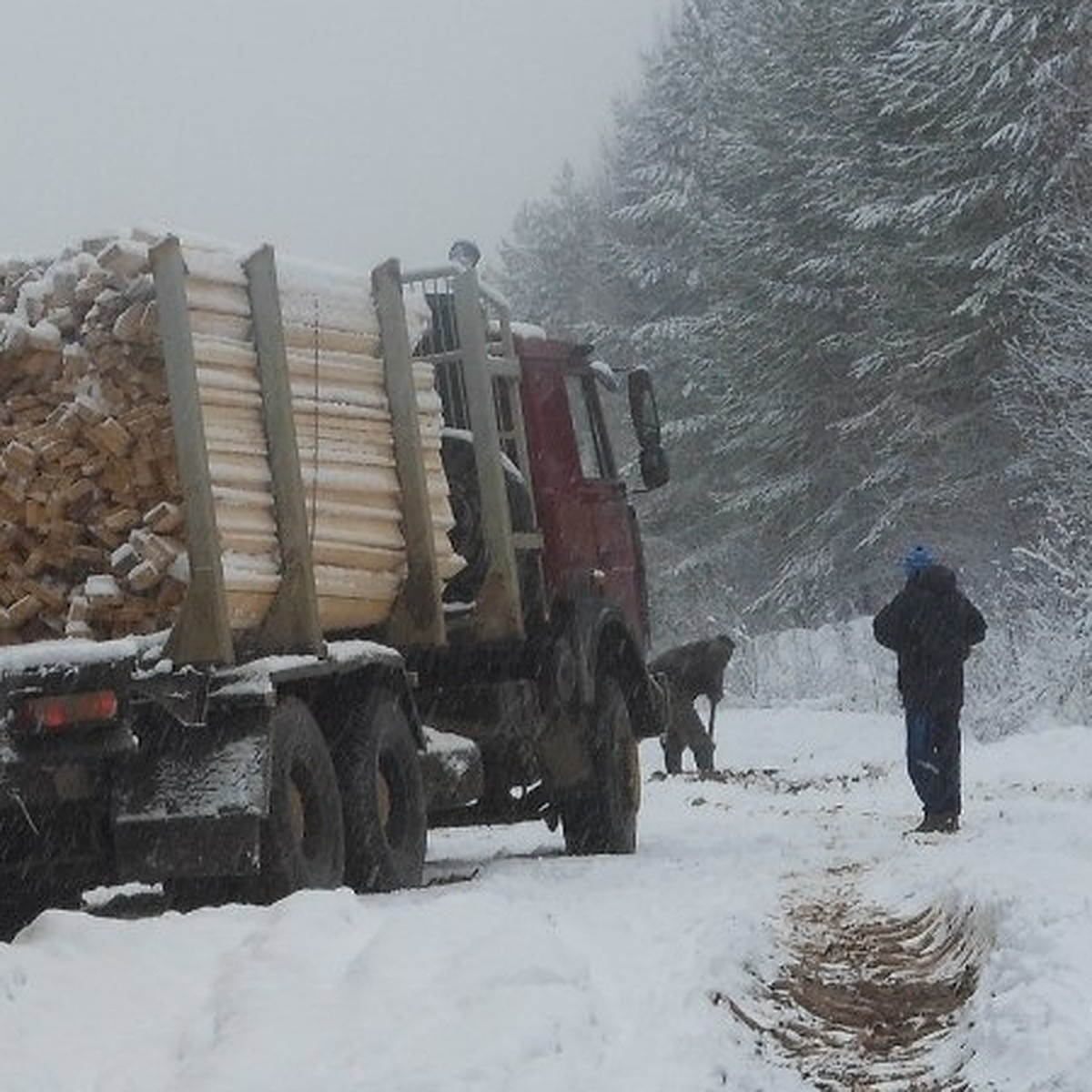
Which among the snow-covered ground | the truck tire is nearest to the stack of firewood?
the truck tire

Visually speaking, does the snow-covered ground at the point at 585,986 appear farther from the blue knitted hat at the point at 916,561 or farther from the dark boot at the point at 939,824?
the blue knitted hat at the point at 916,561

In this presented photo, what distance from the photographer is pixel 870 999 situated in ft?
24.2

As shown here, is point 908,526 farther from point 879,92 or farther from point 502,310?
point 502,310

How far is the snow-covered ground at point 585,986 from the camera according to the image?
5.44 meters

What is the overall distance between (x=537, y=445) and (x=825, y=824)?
369 cm

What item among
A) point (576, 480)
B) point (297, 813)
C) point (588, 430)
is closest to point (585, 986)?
point (297, 813)

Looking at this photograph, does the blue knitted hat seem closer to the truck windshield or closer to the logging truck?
the truck windshield

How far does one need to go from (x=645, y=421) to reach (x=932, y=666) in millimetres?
2501

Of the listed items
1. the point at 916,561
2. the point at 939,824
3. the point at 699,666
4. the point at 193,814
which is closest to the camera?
the point at 193,814

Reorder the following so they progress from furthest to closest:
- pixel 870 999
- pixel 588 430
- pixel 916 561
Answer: pixel 916 561 < pixel 588 430 < pixel 870 999

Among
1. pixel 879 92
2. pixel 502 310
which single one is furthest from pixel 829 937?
pixel 879 92

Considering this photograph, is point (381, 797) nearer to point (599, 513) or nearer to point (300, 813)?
point (300, 813)

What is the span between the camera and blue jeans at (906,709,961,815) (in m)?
13.5

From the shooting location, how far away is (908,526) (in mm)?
35094
